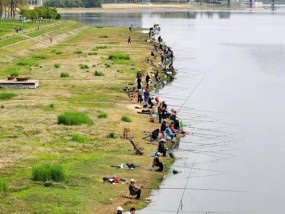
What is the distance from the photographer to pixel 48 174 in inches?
1220

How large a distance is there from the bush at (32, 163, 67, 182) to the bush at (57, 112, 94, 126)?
1204 cm

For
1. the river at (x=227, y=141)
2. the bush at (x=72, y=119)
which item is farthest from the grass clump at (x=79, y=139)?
the river at (x=227, y=141)

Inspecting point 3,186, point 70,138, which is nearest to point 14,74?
point 70,138

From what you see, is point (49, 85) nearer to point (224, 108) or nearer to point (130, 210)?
point (224, 108)

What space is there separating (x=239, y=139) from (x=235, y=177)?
10.1 meters

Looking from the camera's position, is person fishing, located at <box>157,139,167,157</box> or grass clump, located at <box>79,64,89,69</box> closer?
person fishing, located at <box>157,139,167,157</box>

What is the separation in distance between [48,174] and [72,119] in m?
12.6

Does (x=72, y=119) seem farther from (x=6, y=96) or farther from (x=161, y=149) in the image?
(x=6, y=96)

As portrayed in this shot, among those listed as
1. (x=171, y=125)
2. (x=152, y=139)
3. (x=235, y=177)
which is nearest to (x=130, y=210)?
(x=235, y=177)

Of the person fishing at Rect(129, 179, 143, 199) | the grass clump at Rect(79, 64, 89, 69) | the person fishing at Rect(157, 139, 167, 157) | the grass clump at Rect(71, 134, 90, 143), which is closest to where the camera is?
the person fishing at Rect(129, 179, 143, 199)

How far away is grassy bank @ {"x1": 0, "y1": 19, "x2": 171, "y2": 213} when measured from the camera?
2908cm

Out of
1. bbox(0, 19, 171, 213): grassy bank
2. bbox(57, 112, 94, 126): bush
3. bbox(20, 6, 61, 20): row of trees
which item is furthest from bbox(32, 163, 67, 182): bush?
bbox(20, 6, 61, 20): row of trees

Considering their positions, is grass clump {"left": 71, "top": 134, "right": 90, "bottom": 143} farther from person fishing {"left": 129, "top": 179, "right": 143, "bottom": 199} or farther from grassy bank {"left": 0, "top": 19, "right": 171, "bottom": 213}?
person fishing {"left": 129, "top": 179, "right": 143, "bottom": 199}

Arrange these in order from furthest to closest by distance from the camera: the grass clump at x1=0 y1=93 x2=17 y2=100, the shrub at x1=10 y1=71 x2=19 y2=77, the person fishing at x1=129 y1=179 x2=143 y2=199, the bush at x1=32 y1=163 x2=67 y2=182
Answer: the shrub at x1=10 y1=71 x2=19 y2=77 → the grass clump at x1=0 y1=93 x2=17 y2=100 → the bush at x1=32 y1=163 x2=67 y2=182 → the person fishing at x1=129 y1=179 x2=143 y2=199
